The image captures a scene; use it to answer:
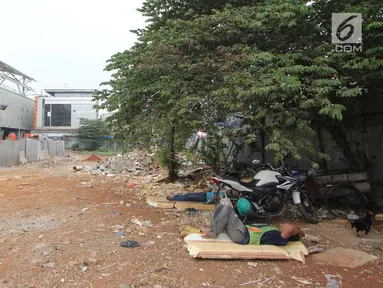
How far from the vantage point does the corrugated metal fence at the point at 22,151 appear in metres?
15.3

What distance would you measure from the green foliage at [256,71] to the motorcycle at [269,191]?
600mm

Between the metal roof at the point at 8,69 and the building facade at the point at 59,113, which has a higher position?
the metal roof at the point at 8,69

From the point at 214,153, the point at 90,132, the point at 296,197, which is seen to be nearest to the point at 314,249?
the point at 296,197

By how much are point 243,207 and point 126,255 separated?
1.86 m

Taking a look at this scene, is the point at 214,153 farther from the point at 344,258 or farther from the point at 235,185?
the point at 344,258

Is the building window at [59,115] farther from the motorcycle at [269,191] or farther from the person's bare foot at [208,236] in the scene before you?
the person's bare foot at [208,236]

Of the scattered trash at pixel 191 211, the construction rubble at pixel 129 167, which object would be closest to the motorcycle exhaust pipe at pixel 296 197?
the scattered trash at pixel 191 211

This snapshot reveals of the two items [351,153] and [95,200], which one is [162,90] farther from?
[351,153]

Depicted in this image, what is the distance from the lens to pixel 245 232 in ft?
11.6

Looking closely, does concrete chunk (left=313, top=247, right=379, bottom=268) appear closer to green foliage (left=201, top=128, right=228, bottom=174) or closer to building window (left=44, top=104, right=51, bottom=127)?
green foliage (left=201, top=128, right=228, bottom=174)

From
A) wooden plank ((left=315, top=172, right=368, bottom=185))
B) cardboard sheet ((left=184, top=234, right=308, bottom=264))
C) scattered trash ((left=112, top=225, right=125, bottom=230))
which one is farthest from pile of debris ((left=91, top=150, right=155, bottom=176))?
cardboard sheet ((left=184, top=234, right=308, bottom=264))

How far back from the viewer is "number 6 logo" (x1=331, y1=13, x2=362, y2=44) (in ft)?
13.7

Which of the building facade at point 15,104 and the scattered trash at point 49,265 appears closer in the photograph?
the scattered trash at point 49,265

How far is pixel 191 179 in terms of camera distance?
9070 millimetres
